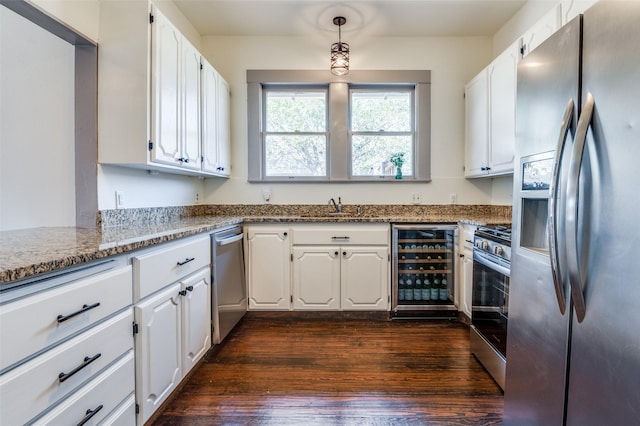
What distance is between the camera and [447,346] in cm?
220

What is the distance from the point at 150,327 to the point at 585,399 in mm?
1624

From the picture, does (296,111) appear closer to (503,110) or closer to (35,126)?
(503,110)

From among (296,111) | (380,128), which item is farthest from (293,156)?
(380,128)

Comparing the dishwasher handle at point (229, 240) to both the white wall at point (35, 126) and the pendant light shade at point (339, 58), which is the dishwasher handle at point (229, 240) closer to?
the white wall at point (35, 126)

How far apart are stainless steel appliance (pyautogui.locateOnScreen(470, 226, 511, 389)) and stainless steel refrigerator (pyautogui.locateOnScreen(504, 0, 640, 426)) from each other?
0.54 meters

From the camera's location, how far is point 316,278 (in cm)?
267

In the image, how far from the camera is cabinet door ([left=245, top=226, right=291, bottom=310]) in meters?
2.65

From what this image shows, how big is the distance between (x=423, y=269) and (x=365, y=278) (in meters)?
0.54

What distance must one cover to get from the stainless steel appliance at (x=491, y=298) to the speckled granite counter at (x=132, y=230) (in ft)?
1.12

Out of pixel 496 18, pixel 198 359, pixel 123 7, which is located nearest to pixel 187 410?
pixel 198 359

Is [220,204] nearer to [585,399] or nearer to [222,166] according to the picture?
A: [222,166]

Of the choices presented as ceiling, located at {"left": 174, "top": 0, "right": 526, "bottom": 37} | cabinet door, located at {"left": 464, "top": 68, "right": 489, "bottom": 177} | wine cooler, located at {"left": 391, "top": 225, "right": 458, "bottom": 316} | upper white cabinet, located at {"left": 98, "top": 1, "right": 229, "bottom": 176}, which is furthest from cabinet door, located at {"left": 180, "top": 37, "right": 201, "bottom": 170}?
cabinet door, located at {"left": 464, "top": 68, "right": 489, "bottom": 177}

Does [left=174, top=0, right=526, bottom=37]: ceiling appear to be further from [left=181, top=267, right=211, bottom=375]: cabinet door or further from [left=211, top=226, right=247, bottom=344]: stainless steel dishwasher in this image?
[left=181, top=267, right=211, bottom=375]: cabinet door

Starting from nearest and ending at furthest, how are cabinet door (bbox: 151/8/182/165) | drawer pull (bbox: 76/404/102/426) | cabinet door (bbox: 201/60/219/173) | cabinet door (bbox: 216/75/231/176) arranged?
drawer pull (bbox: 76/404/102/426) → cabinet door (bbox: 151/8/182/165) → cabinet door (bbox: 201/60/219/173) → cabinet door (bbox: 216/75/231/176)
